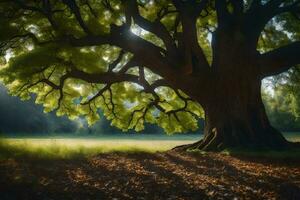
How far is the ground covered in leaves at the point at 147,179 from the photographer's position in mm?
7688

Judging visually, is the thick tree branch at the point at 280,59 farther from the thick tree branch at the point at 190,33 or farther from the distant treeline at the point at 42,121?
the distant treeline at the point at 42,121

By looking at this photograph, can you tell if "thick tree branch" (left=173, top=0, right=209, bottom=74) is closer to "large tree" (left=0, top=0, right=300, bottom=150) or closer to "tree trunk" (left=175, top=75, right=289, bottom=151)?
"large tree" (left=0, top=0, right=300, bottom=150)

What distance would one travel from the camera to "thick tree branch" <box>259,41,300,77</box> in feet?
56.9

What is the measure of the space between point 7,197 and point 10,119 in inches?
2116

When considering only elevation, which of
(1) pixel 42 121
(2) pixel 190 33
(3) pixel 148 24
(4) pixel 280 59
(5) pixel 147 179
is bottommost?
(5) pixel 147 179

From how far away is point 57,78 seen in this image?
2095 cm

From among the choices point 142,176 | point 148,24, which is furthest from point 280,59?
point 142,176

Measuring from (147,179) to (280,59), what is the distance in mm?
11132

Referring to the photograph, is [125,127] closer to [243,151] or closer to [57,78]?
[57,78]

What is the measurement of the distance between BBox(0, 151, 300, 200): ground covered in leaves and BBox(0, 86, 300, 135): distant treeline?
44.4m

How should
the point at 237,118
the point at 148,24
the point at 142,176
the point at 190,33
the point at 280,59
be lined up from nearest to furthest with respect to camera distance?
the point at 142,176 → the point at 190,33 → the point at 148,24 → the point at 237,118 → the point at 280,59

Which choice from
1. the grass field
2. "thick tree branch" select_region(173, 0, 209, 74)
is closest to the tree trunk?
"thick tree branch" select_region(173, 0, 209, 74)

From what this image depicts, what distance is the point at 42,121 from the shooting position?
59719 millimetres

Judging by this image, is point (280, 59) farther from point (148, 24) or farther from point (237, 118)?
point (148, 24)
